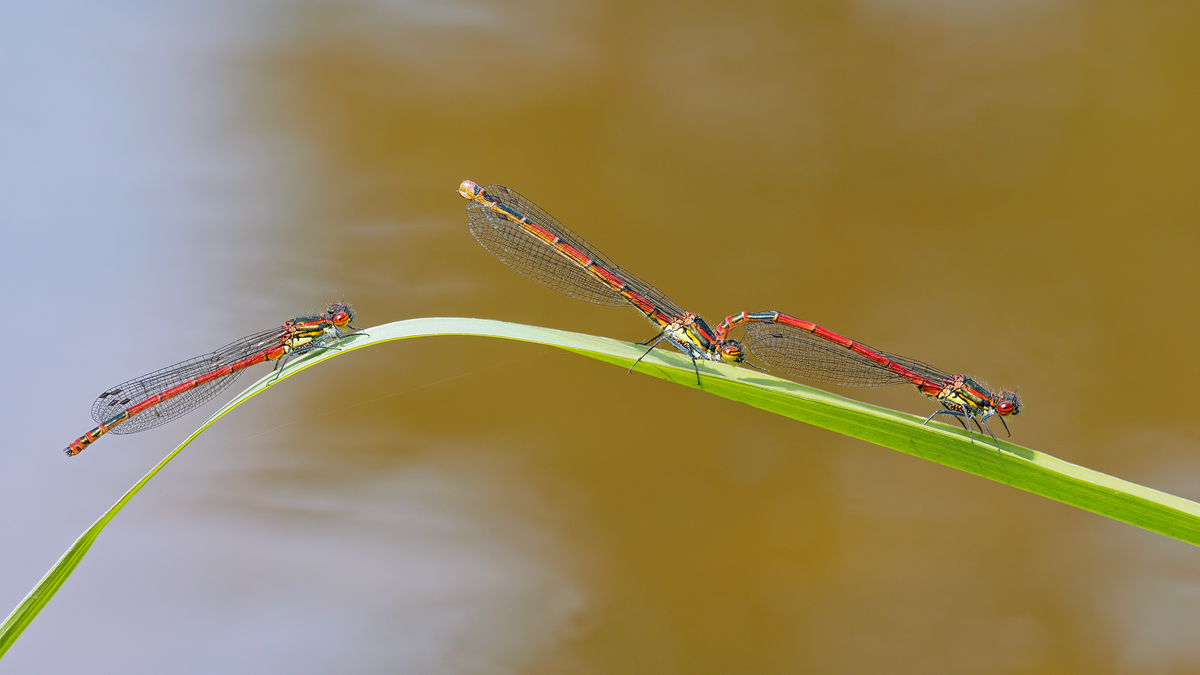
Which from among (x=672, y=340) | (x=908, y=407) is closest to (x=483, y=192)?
(x=672, y=340)

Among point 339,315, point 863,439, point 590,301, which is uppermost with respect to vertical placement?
point 590,301

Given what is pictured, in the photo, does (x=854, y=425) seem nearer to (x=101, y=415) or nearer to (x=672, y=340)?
(x=672, y=340)

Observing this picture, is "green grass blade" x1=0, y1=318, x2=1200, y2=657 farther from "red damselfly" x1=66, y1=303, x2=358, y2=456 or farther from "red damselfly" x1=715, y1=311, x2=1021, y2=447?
"red damselfly" x1=66, y1=303, x2=358, y2=456

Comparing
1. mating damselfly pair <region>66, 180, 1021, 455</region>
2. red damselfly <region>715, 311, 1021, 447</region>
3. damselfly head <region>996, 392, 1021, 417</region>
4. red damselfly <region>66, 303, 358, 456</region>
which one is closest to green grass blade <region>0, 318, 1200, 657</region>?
mating damselfly pair <region>66, 180, 1021, 455</region>

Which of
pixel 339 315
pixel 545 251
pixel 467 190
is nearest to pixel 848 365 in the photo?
pixel 545 251

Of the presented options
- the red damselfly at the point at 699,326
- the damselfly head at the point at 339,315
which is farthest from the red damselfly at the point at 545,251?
the damselfly head at the point at 339,315

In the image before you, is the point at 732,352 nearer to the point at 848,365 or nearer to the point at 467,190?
the point at 848,365
